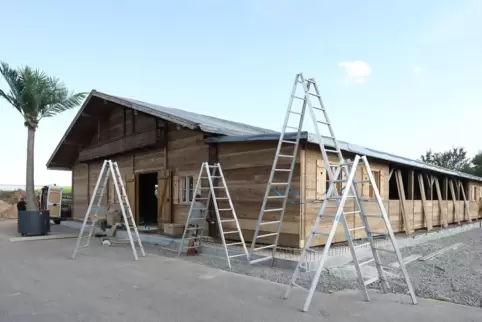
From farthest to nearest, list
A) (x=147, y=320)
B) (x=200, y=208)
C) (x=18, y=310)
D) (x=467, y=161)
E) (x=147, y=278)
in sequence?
1. (x=467, y=161)
2. (x=200, y=208)
3. (x=147, y=278)
4. (x=18, y=310)
5. (x=147, y=320)

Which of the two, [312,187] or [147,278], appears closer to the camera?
[147,278]

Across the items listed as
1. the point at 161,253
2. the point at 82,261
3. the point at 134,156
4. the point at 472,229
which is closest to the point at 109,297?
the point at 82,261

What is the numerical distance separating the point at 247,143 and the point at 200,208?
1936mm

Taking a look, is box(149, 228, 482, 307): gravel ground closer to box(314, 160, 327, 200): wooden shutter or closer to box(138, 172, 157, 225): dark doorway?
box(314, 160, 327, 200): wooden shutter

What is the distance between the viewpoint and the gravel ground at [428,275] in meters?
5.65

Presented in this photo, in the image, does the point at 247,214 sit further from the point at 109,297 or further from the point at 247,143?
the point at 109,297

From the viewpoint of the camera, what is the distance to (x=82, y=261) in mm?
8219

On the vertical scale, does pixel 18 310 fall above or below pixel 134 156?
below

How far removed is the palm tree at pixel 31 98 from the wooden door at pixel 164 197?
5363mm

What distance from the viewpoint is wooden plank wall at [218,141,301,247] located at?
8164mm

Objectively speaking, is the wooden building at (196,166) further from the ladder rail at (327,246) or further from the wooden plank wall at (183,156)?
the ladder rail at (327,246)

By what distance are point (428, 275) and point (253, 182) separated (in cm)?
413

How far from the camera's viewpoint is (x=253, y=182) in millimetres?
9078

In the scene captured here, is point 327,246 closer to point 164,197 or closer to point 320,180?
point 320,180
